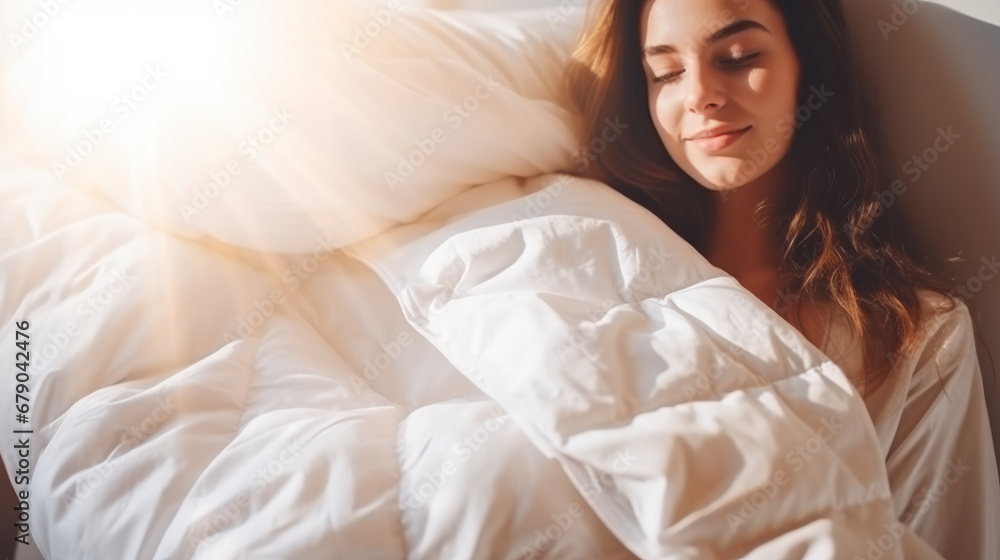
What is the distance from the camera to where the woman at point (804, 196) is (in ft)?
2.73

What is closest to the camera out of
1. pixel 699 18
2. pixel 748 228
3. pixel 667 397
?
pixel 667 397

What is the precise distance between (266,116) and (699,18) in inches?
21.9

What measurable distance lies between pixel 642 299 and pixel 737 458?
0.71 ft

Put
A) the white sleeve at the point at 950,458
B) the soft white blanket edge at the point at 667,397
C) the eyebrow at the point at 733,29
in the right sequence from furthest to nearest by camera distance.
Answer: the eyebrow at the point at 733,29 → the white sleeve at the point at 950,458 → the soft white blanket edge at the point at 667,397

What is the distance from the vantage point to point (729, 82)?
3.06 feet

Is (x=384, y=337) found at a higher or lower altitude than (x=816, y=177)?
lower

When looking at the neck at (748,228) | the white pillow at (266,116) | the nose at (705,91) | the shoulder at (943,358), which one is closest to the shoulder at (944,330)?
the shoulder at (943,358)

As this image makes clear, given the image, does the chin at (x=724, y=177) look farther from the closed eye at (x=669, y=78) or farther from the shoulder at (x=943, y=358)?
the shoulder at (x=943, y=358)

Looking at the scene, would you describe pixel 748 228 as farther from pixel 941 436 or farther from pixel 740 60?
pixel 941 436

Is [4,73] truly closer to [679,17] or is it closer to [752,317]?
[679,17]

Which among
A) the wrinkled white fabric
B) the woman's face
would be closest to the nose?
the woman's face

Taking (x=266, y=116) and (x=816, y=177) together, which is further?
(x=816, y=177)

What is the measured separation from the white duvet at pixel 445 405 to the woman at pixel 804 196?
0.65ft

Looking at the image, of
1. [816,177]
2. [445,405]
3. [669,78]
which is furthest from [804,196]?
[445,405]
